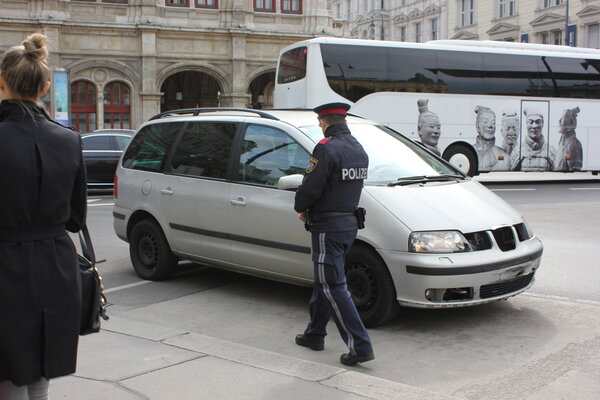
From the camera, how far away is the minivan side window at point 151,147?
756 cm

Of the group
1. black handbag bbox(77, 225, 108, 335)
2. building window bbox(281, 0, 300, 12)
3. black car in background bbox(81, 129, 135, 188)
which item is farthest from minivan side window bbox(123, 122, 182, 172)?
building window bbox(281, 0, 300, 12)

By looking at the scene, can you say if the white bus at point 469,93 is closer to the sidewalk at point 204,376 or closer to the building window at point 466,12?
the sidewalk at point 204,376

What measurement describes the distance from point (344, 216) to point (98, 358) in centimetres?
190

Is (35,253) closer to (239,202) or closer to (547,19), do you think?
(239,202)

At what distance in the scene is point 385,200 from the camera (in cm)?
567

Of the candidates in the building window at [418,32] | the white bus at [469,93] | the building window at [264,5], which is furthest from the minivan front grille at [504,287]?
the building window at [418,32]

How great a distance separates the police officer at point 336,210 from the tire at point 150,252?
10.1 feet

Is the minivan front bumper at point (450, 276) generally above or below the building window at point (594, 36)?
below

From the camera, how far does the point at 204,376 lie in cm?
429

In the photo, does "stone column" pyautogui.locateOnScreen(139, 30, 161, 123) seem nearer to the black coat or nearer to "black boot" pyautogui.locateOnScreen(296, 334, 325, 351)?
"black boot" pyautogui.locateOnScreen(296, 334, 325, 351)

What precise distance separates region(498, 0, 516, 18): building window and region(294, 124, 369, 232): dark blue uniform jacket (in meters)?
51.3

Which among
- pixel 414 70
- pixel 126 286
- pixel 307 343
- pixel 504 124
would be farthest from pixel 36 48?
pixel 504 124

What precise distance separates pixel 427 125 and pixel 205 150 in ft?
42.7

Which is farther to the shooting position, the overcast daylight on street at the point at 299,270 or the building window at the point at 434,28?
the building window at the point at 434,28
